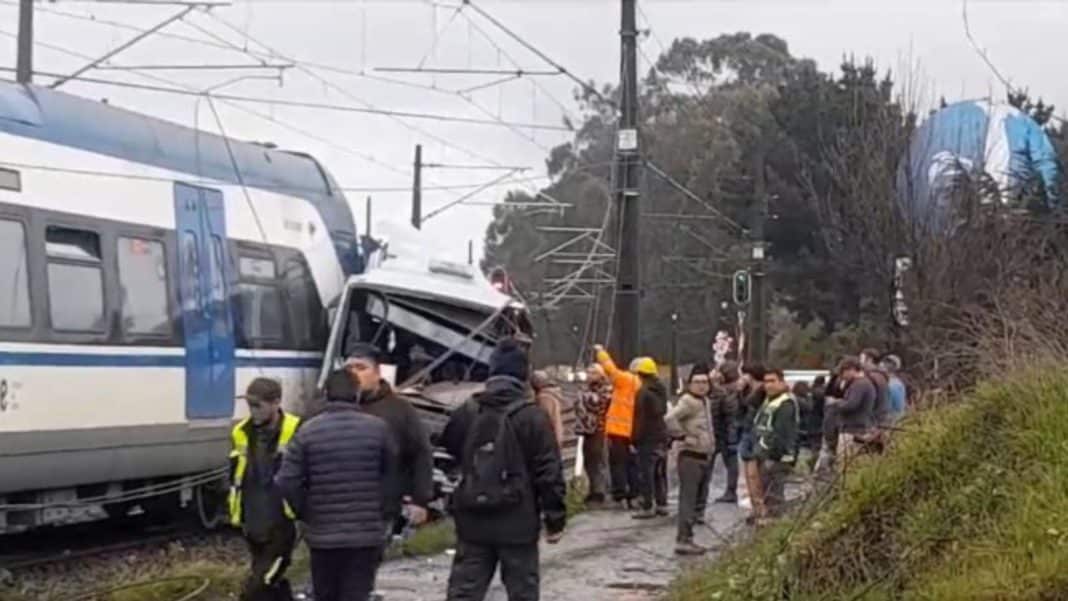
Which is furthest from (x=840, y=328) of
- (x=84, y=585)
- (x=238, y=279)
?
(x=84, y=585)

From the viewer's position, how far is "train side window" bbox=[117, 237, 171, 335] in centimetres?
1625

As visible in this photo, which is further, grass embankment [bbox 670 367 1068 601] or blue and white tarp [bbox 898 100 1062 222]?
blue and white tarp [bbox 898 100 1062 222]

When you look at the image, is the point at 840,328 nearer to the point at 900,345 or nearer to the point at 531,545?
the point at 900,345

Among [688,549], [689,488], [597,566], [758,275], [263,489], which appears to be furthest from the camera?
[758,275]

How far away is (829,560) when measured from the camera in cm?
987

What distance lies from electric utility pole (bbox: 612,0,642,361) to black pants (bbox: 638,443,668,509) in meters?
3.44

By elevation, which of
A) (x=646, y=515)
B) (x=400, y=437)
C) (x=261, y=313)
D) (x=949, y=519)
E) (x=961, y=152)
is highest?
(x=961, y=152)

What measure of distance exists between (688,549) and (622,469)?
484cm

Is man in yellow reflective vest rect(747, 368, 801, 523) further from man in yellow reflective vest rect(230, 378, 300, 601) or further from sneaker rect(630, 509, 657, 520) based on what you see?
man in yellow reflective vest rect(230, 378, 300, 601)

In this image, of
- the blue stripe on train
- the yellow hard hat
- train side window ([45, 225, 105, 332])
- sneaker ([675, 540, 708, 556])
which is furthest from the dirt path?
train side window ([45, 225, 105, 332])

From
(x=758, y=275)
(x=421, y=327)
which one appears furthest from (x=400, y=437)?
(x=758, y=275)

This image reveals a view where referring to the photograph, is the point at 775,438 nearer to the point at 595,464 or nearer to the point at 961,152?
the point at 595,464

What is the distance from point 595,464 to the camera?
21141 millimetres

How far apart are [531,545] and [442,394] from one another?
928cm
